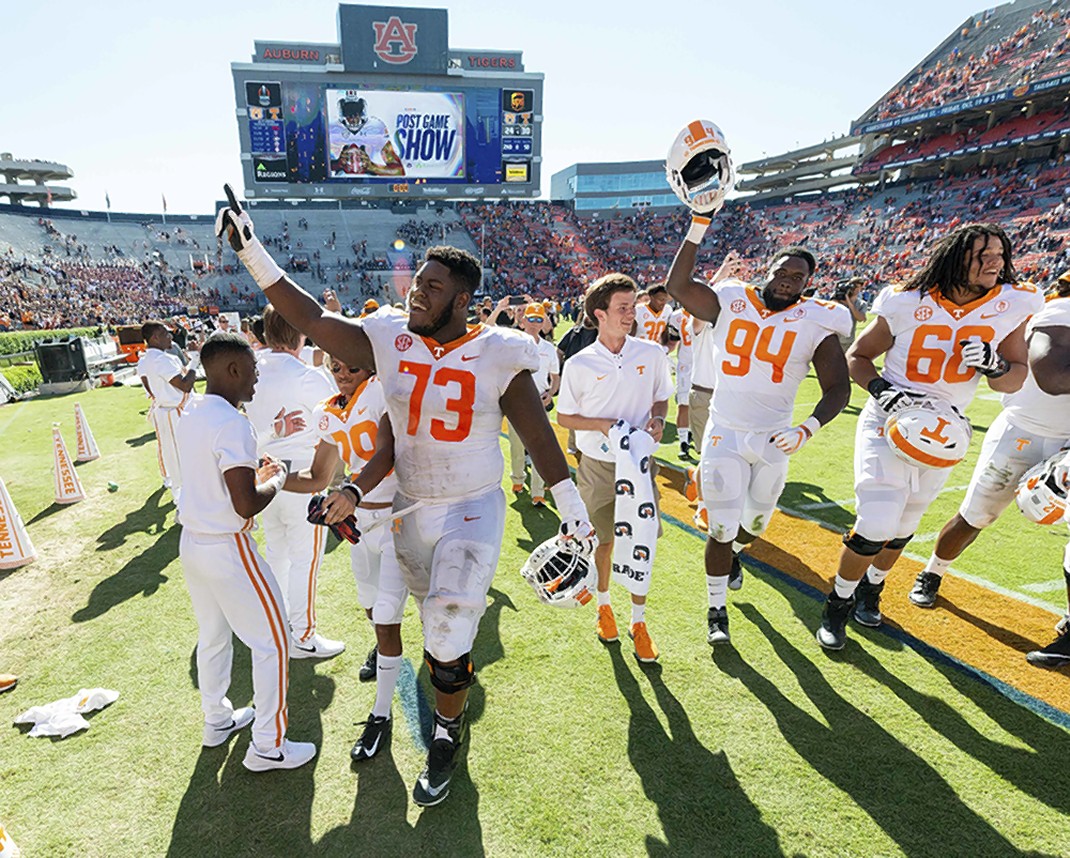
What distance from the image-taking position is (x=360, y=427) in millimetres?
3264

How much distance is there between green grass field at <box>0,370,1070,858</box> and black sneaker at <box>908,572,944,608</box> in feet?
2.15

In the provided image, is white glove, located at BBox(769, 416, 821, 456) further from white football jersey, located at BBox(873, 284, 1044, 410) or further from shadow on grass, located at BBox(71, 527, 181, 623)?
shadow on grass, located at BBox(71, 527, 181, 623)

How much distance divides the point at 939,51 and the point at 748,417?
206 feet

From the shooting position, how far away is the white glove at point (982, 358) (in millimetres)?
3549

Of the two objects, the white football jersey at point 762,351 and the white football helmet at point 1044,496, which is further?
the white football jersey at point 762,351

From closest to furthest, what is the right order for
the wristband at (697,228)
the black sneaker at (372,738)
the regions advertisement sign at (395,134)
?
1. the black sneaker at (372,738)
2. the wristband at (697,228)
3. the regions advertisement sign at (395,134)

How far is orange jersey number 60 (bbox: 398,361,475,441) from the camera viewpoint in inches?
110

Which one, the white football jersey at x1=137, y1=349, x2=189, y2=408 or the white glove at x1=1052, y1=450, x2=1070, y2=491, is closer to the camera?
the white glove at x1=1052, y1=450, x2=1070, y2=491

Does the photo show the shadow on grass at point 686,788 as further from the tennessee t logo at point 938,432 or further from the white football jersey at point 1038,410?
the white football jersey at point 1038,410

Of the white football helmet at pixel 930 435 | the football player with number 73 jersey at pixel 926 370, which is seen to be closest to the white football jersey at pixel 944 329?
the football player with number 73 jersey at pixel 926 370

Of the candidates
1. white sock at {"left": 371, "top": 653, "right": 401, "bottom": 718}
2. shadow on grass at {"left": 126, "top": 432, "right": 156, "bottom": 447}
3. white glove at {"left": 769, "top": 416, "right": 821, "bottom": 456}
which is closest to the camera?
white sock at {"left": 371, "top": 653, "right": 401, "bottom": 718}

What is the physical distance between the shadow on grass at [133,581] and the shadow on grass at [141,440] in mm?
5491

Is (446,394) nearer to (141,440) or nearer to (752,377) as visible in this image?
(752,377)

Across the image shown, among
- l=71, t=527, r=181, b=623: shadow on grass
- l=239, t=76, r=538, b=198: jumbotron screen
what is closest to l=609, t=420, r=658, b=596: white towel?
l=71, t=527, r=181, b=623: shadow on grass
